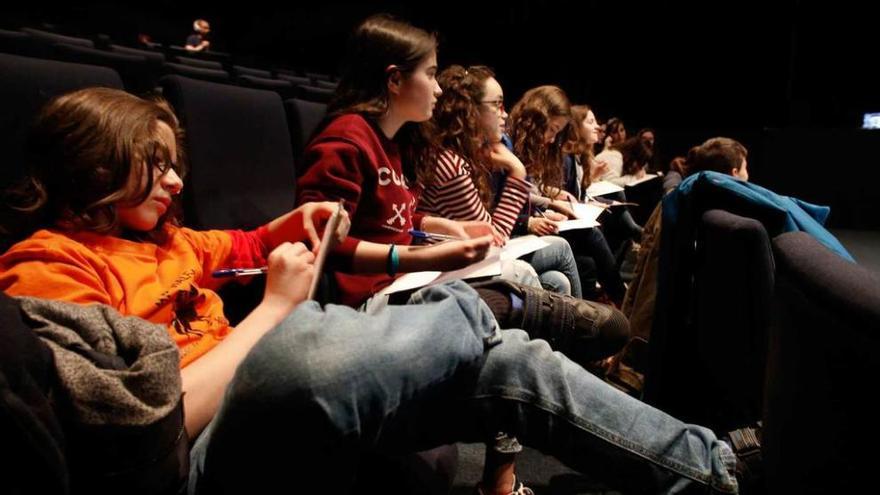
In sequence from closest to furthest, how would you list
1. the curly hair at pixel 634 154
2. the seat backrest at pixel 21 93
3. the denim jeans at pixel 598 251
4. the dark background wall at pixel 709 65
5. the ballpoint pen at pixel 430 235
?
the seat backrest at pixel 21 93 < the ballpoint pen at pixel 430 235 < the denim jeans at pixel 598 251 < the curly hair at pixel 634 154 < the dark background wall at pixel 709 65

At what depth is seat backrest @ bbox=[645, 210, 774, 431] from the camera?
981 millimetres

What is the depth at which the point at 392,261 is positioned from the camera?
3.41ft

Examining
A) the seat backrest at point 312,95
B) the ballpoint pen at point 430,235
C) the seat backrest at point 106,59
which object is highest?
the seat backrest at point 106,59

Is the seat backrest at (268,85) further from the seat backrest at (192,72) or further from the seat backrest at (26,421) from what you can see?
the seat backrest at (26,421)

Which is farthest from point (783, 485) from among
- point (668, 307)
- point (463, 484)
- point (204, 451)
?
point (463, 484)

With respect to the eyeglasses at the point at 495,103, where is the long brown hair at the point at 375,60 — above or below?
above

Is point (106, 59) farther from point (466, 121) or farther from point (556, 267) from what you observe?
point (556, 267)

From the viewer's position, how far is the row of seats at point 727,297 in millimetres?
431

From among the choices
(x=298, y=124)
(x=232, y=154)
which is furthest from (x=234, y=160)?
(x=298, y=124)

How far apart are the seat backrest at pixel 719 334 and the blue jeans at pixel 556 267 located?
37cm

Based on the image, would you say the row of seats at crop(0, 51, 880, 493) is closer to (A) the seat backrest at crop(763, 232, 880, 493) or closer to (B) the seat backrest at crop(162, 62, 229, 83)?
(A) the seat backrest at crop(763, 232, 880, 493)

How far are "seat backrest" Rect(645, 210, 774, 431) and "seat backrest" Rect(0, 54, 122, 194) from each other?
1092 millimetres

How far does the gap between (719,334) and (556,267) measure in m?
0.65

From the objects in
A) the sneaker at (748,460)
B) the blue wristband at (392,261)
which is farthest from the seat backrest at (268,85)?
the sneaker at (748,460)
